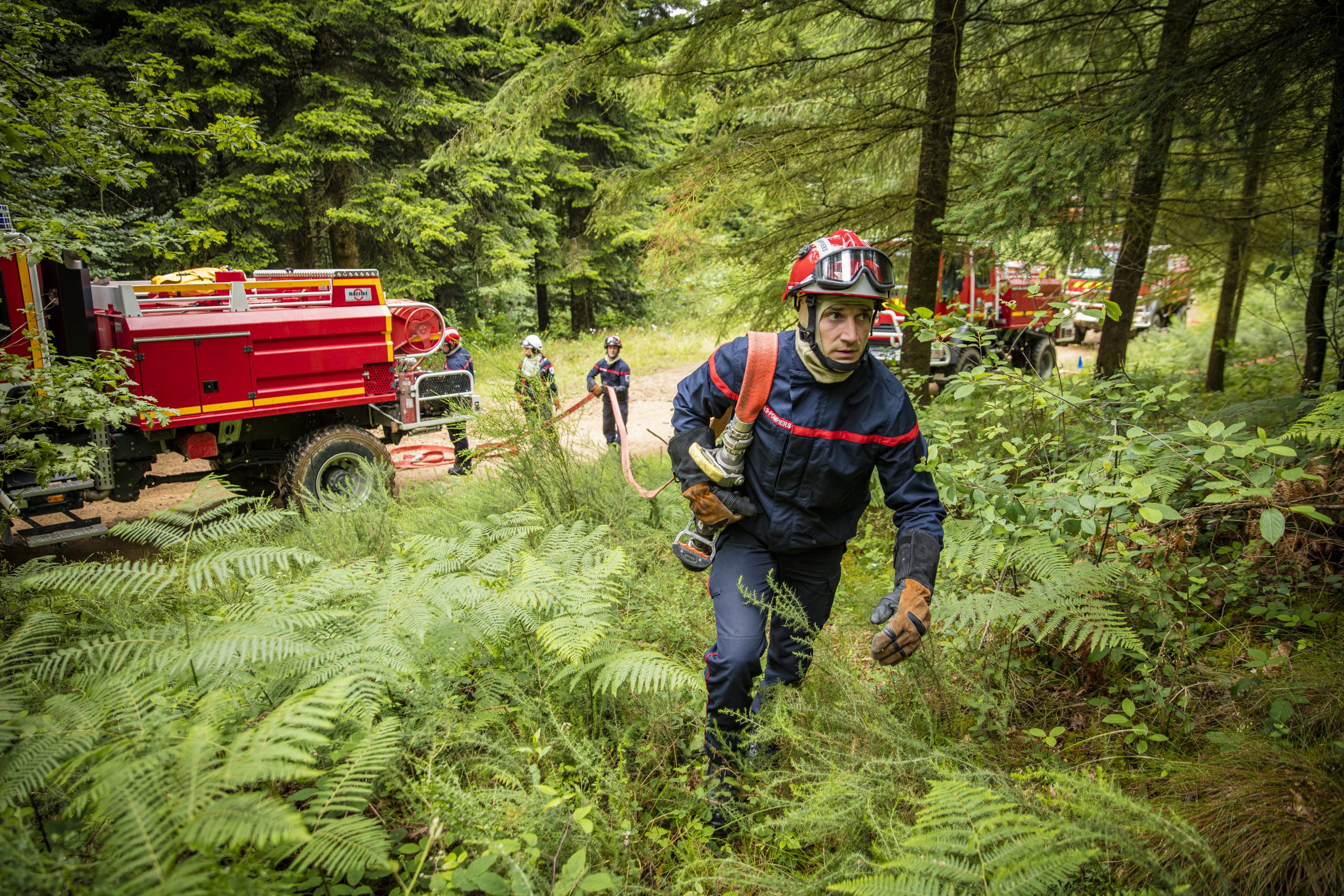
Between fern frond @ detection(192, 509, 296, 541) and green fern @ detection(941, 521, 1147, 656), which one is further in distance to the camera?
fern frond @ detection(192, 509, 296, 541)

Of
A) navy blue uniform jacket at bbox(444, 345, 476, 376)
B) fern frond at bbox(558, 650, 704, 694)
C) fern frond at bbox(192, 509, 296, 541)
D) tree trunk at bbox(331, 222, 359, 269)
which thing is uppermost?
tree trunk at bbox(331, 222, 359, 269)

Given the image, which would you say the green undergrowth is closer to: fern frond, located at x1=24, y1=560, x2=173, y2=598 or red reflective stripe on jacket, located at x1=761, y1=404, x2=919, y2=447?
fern frond, located at x1=24, y1=560, x2=173, y2=598

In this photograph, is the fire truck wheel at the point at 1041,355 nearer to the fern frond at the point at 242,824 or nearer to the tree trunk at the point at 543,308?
the tree trunk at the point at 543,308

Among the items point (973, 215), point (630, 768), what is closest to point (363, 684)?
point (630, 768)

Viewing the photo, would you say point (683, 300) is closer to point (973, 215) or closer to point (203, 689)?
point (973, 215)

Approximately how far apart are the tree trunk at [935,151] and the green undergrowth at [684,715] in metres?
2.55

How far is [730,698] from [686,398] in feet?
4.23

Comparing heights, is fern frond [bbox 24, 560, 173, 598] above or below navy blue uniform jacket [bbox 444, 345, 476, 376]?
below

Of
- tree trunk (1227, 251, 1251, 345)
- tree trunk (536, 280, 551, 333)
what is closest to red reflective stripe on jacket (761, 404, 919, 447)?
tree trunk (1227, 251, 1251, 345)

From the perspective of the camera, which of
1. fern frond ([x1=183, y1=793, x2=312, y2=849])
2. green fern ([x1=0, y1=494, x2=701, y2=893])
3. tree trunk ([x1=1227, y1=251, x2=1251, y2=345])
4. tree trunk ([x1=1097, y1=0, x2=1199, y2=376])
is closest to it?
fern frond ([x1=183, y1=793, x2=312, y2=849])

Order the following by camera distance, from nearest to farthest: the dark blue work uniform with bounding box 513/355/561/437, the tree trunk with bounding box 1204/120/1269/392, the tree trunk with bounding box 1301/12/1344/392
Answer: the tree trunk with bounding box 1301/12/1344/392, the dark blue work uniform with bounding box 513/355/561/437, the tree trunk with bounding box 1204/120/1269/392

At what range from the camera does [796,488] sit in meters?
2.85

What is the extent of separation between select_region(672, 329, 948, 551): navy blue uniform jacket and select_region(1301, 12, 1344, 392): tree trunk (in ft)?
10.7

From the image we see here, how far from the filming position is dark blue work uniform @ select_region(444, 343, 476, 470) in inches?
248
